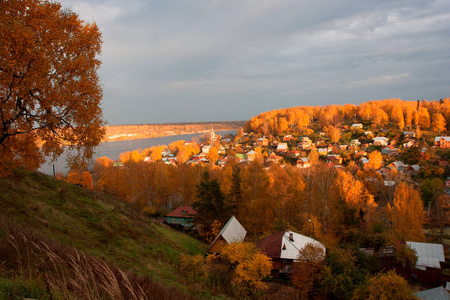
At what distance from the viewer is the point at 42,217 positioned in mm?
10359

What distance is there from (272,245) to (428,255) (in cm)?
1170

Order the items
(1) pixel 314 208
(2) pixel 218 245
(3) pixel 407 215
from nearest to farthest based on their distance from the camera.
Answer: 1. (2) pixel 218 245
2. (3) pixel 407 215
3. (1) pixel 314 208

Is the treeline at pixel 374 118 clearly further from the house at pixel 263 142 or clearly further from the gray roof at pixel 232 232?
the gray roof at pixel 232 232

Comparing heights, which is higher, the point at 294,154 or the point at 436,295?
the point at 294,154

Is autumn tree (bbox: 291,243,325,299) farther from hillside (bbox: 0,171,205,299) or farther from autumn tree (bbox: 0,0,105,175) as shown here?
autumn tree (bbox: 0,0,105,175)

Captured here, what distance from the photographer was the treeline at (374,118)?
76.1 m

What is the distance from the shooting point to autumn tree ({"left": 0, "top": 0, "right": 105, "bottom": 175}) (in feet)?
18.8

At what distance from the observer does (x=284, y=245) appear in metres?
16.5

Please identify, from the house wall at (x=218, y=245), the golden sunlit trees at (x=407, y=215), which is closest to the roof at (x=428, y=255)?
the golden sunlit trees at (x=407, y=215)

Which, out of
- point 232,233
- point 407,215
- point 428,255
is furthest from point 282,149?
point 232,233

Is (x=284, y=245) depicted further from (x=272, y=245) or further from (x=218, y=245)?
(x=218, y=245)

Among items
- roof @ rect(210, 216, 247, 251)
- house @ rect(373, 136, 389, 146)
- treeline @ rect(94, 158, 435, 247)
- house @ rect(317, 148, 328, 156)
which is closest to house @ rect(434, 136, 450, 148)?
house @ rect(373, 136, 389, 146)

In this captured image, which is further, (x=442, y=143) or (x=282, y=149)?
(x=282, y=149)

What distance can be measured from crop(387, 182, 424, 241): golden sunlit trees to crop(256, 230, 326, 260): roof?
11361mm
